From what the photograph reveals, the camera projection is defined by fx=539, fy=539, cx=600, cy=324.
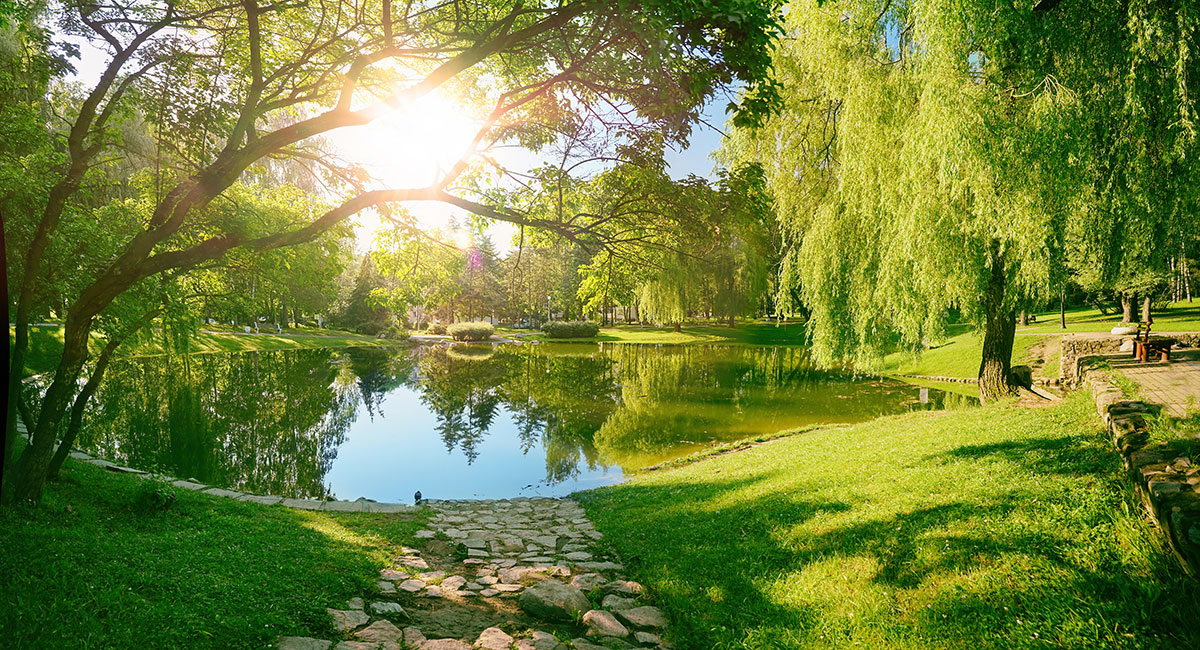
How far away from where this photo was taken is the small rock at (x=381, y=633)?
4.08 metres

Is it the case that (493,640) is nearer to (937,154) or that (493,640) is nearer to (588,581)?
(588,581)

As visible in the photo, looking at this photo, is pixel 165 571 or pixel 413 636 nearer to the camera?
pixel 413 636

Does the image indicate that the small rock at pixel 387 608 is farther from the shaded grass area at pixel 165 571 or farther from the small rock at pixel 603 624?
the small rock at pixel 603 624

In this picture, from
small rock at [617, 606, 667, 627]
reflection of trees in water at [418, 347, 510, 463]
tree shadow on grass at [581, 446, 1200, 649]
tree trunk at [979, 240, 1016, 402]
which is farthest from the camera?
reflection of trees in water at [418, 347, 510, 463]

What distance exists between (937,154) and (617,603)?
8.11m

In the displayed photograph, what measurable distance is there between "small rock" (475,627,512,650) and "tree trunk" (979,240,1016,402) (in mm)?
11078

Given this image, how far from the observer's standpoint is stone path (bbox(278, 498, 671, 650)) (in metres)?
4.17

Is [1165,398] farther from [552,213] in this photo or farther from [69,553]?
[69,553]

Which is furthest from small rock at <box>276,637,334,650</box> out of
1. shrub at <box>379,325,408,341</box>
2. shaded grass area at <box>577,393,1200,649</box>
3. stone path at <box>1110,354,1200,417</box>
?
shrub at <box>379,325,408,341</box>

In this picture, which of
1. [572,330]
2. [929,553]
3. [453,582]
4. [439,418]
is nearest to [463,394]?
[439,418]

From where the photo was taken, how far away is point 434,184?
17.3ft

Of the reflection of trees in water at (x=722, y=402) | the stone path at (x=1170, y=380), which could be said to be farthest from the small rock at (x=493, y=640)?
the stone path at (x=1170, y=380)

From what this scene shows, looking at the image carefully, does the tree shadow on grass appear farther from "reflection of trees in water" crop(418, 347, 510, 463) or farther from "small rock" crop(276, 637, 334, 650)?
"reflection of trees in water" crop(418, 347, 510, 463)

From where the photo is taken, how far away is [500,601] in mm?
5020
